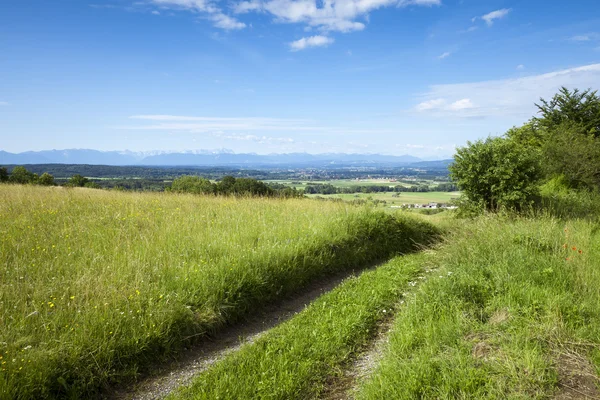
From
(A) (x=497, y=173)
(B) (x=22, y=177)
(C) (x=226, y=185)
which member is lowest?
(C) (x=226, y=185)

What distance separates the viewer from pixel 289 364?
14.3 feet

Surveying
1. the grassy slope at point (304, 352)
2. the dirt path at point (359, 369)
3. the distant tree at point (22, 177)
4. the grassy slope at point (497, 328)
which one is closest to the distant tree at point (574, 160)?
the grassy slope at point (497, 328)

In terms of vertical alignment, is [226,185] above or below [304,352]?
above

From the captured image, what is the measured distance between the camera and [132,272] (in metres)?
5.88

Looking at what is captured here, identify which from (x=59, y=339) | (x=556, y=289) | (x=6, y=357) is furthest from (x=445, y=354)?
(x=6, y=357)

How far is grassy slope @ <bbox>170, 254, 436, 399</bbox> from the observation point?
3930 millimetres

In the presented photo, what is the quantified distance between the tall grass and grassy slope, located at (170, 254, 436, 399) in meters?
0.91

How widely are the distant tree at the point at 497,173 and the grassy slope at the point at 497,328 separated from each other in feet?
24.3

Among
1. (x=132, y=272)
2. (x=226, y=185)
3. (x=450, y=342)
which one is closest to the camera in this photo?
(x=450, y=342)

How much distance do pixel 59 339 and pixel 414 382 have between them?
13.0 ft

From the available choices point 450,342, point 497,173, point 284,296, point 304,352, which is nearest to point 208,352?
point 304,352

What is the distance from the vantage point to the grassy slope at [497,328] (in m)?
3.62

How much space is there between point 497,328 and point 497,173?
35.5 ft

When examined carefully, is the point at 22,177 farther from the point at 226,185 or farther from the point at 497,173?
the point at 497,173
